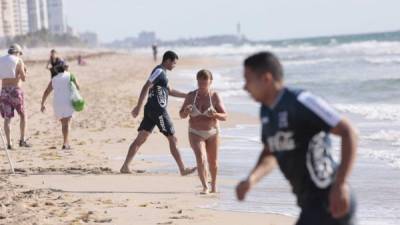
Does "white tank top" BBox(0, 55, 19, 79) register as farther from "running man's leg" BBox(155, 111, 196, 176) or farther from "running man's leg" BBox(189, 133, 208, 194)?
"running man's leg" BBox(189, 133, 208, 194)

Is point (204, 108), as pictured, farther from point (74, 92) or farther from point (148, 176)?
point (74, 92)

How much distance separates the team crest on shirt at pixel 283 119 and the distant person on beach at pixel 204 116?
3841mm

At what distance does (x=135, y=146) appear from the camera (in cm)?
888

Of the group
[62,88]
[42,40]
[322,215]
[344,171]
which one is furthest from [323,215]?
[42,40]

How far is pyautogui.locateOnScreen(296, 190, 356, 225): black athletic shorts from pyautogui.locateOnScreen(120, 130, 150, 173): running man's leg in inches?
217

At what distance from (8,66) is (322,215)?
8313 mm

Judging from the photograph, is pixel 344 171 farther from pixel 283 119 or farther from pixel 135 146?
pixel 135 146

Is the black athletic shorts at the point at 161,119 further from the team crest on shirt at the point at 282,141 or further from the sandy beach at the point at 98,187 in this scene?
the team crest on shirt at the point at 282,141

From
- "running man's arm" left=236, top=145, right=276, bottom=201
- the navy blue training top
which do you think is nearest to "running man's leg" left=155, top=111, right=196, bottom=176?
"running man's arm" left=236, top=145, right=276, bottom=201

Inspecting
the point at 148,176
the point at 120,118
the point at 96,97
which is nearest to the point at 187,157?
the point at 148,176

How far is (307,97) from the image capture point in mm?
A: 3268

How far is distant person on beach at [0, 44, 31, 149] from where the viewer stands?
1082cm

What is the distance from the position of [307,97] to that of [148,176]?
5669mm

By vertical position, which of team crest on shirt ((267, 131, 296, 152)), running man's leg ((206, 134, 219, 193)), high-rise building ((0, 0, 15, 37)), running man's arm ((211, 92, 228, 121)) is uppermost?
team crest on shirt ((267, 131, 296, 152))
